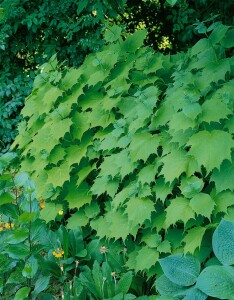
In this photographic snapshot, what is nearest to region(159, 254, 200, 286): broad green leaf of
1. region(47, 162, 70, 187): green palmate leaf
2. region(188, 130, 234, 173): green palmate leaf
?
region(188, 130, 234, 173): green palmate leaf

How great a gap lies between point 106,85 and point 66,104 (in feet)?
1.23

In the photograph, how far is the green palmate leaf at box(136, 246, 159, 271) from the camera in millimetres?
3310

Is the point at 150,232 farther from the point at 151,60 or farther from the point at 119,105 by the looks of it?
the point at 151,60

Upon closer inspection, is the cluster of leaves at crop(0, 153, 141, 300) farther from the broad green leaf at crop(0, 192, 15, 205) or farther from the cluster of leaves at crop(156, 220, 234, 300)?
the cluster of leaves at crop(156, 220, 234, 300)

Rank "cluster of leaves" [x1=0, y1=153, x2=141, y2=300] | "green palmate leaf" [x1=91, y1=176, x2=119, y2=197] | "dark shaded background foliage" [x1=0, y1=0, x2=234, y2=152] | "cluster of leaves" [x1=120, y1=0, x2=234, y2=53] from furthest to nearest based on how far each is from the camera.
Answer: "cluster of leaves" [x1=120, y1=0, x2=234, y2=53]
"dark shaded background foliage" [x1=0, y1=0, x2=234, y2=152]
"green palmate leaf" [x1=91, y1=176, x2=119, y2=197]
"cluster of leaves" [x1=0, y1=153, x2=141, y2=300]

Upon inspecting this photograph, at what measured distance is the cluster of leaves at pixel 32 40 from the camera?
24.2ft

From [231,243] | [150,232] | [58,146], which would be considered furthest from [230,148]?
[58,146]

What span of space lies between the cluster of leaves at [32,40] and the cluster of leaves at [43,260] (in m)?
3.90

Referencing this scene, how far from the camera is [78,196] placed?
4074 millimetres

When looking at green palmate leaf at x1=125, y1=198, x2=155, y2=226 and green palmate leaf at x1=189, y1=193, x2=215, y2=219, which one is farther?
green palmate leaf at x1=125, y1=198, x2=155, y2=226

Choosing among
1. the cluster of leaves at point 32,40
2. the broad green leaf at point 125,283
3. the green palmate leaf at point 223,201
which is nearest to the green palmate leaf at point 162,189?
the green palmate leaf at point 223,201

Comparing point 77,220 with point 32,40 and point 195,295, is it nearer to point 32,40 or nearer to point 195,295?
point 195,295

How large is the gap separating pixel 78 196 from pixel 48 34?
431cm

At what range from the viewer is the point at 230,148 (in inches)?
116
